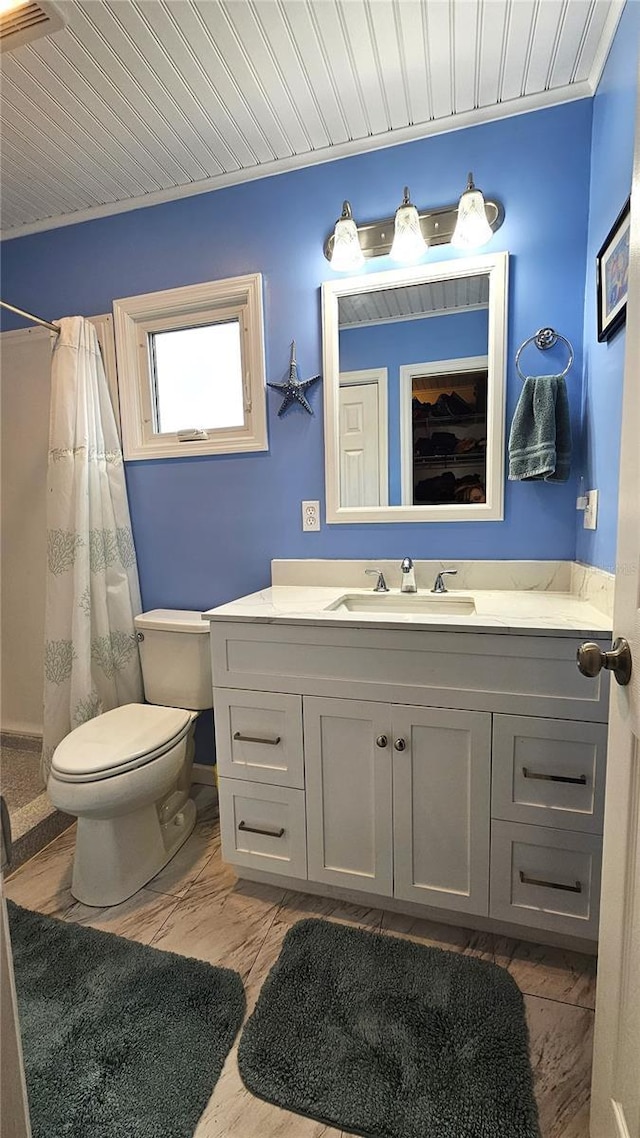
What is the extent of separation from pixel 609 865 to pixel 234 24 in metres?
2.06

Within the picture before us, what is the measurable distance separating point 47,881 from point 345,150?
2.64 m

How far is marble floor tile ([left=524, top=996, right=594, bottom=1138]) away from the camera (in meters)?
0.98

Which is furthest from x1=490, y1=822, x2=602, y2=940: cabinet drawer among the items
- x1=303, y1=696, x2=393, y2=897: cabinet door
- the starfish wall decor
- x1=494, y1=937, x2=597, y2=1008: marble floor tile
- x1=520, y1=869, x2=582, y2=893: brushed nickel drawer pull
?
the starfish wall decor

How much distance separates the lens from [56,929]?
1.45 metres

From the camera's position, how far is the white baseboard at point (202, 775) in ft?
7.14

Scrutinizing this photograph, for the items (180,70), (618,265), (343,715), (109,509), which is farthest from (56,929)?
(180,70)

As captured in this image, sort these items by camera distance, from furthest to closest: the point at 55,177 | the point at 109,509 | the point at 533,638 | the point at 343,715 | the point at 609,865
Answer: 1. the point at 109,509
2. the point at 55,177
3. the point at 343,715
4. the point at 533,638
5. the point at 609,865

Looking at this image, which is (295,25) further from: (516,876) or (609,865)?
(516,876)

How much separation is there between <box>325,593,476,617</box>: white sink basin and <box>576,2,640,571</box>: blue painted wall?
1.31 ft

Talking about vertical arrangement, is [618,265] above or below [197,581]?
above

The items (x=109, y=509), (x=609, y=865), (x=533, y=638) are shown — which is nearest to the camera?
(x=609, y=865)

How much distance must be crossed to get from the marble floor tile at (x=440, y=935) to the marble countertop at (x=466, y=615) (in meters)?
0.86

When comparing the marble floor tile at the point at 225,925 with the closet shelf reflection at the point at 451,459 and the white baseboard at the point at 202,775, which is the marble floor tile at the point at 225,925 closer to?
the white baseboard at the point at 202,775

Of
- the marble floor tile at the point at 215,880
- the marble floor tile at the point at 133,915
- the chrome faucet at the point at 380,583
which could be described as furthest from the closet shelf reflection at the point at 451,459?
the marble floor tile at the point at 133,915
